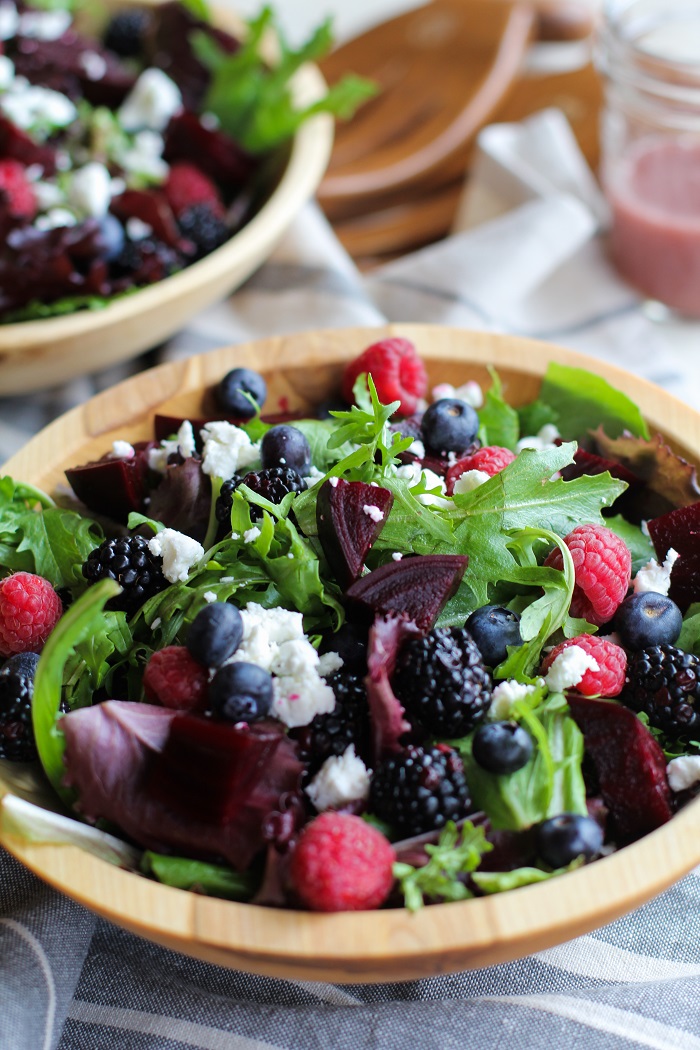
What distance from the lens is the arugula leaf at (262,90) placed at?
321cm

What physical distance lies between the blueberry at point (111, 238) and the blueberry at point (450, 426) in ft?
3.95

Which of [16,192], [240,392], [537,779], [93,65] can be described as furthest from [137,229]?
[537,779]

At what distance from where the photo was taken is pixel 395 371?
2188 mm

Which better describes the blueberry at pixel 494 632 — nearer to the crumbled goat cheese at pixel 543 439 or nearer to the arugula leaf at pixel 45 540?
the crumbled goat cheese at pixel 543 439

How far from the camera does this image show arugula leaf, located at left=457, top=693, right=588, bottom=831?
158cm

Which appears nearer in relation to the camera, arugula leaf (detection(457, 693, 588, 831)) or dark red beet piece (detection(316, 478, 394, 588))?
arugula leaf (detection(457, 693, 588, 831))

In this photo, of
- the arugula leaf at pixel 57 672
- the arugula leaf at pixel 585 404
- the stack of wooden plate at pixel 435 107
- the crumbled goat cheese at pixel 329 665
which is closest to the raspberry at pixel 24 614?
the arugula leaf at pixel 57 672

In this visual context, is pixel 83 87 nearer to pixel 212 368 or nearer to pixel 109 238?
pixel 109 238

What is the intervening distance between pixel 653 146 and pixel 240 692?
8.14 feet

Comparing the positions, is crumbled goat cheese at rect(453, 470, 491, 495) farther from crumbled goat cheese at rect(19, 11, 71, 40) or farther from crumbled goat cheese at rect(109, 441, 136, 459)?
crumbled goat cheese at rect(19, 11, 71, 40)

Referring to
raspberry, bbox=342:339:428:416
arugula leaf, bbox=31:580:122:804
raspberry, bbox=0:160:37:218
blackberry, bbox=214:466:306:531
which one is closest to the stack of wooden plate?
raspberry, bbox=0:160:37:218

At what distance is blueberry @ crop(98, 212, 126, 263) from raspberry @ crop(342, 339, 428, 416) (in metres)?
0.94

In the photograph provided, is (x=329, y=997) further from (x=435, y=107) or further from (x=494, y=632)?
(x=435, y=107)

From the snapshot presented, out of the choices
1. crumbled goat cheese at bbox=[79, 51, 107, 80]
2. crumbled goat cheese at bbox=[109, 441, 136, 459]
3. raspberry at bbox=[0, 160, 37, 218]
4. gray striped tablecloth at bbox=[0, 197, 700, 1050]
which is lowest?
gray striped tablecloth at bbox=[0, 197, 700, 1050]
